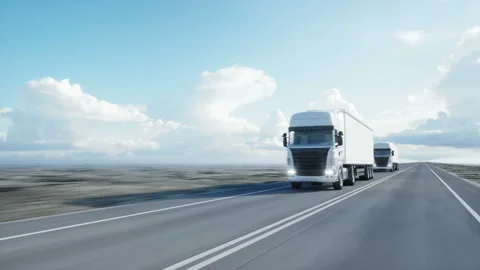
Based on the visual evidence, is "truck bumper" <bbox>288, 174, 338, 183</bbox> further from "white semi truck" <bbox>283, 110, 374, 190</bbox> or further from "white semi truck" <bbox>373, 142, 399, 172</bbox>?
"white semi truck" <bbox>373, 142, 399, 172</bbox>

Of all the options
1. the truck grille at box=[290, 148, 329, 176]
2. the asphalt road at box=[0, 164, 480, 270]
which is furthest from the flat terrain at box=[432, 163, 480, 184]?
the asphalt road at box=[0, 164, 480, 270]

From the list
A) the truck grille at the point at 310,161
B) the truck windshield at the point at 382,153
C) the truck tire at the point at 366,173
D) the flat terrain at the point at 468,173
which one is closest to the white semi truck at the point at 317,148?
the truck grille at the point at 310,161

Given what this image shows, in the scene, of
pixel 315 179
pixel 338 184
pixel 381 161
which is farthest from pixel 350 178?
pixel 381 161

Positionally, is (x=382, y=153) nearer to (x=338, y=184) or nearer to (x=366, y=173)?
(x=366, y=173)

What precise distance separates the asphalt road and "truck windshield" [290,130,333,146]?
8.61 metres

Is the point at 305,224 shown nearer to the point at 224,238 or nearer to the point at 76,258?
the point at 224,238

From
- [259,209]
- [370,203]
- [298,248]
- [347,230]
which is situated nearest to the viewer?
[298,248]

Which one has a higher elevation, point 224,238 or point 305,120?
point 305,120

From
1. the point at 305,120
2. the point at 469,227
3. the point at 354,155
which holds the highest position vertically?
the point at 305,120

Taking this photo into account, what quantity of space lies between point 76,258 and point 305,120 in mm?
18017

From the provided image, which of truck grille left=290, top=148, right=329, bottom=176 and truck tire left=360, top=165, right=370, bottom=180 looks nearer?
truck grille left=290, top=148, right=329, bottom=176

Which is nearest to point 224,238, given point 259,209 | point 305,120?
point 259,209

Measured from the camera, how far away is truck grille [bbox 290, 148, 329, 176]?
2273cm

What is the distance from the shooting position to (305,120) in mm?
23891
